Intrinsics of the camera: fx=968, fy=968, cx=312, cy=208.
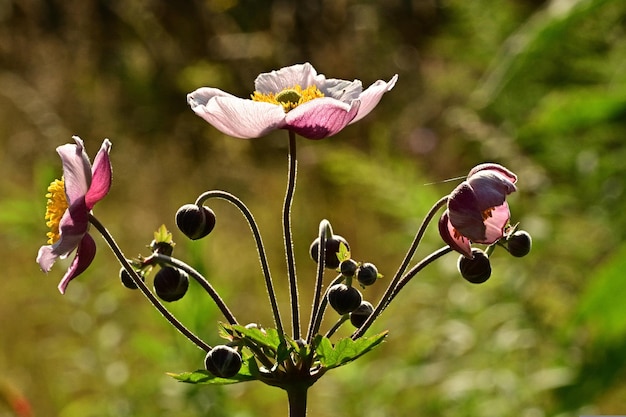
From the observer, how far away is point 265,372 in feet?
6.39

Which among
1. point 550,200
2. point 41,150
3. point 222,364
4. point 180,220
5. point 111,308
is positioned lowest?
point 222,364

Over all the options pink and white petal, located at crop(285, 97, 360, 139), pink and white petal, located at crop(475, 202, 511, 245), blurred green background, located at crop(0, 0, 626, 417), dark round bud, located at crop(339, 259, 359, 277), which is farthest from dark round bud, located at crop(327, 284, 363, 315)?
blurred green background, located at crop(0, 0, 626, 417)

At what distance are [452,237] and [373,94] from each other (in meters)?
0.37

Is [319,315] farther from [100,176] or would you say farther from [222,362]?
[100,176]

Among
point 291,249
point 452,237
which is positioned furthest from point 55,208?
point 452,237

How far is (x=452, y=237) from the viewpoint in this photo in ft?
6.27

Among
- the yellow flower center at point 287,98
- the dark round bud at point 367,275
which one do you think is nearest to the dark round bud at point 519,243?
the dark round bud at point 367,275

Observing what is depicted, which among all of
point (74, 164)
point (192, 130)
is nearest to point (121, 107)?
point (192, 130)

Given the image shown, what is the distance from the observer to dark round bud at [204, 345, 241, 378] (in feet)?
5.78

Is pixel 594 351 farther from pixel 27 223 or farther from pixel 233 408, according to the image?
pixel 27 223

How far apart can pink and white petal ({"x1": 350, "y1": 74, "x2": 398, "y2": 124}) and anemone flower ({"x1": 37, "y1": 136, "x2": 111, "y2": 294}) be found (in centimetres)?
55

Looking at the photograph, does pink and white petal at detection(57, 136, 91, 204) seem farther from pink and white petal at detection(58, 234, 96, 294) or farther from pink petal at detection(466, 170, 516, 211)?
pink petal at detection(466, 170, 516, 211)

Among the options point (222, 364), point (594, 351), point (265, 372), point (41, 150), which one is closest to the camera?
point (222, 364)

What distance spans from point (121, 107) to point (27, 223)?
9893 mm
